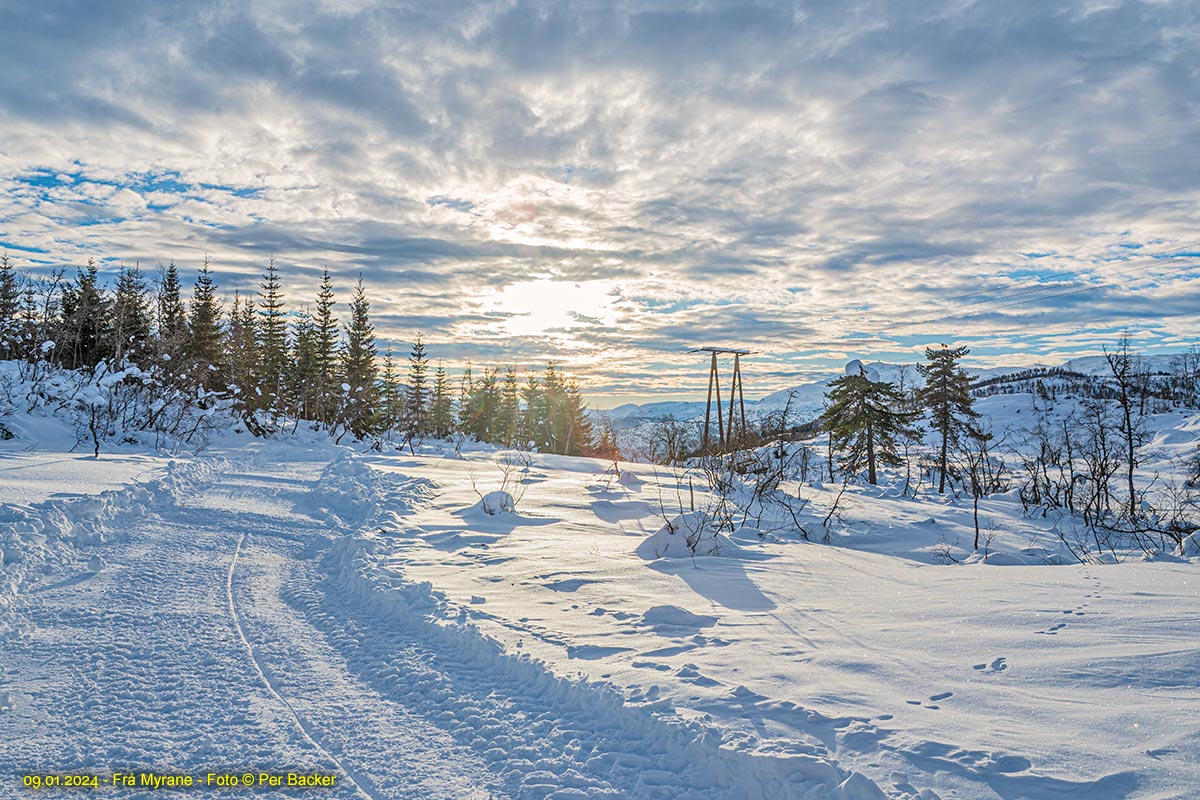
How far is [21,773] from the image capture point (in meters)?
2.89

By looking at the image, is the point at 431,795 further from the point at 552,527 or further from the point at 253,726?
the point at 552,527

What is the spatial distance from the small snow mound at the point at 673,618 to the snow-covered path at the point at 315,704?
131 centimetres

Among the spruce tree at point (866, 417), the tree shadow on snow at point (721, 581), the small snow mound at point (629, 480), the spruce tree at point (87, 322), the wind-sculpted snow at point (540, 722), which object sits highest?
the spruce tree at point (87, 322)

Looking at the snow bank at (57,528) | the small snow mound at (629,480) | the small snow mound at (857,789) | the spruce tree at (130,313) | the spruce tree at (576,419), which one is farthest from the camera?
the spruce tree at (576,419)

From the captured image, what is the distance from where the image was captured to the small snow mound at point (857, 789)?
275 centimetres

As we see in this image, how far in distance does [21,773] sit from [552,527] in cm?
684

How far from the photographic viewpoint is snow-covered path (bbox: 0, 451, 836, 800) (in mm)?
A: 3039

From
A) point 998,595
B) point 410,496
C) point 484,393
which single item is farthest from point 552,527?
point 484,393

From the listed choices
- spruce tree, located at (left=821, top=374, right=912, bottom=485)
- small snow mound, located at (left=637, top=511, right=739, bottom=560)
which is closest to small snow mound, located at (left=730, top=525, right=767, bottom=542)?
small snow mound, located at (left=637, top=511, right=739, bottom=560)

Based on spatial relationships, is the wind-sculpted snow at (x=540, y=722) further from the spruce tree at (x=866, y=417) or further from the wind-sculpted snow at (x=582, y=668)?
the spruce tree at (x=866, y=417)

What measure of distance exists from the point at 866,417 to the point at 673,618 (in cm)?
3218

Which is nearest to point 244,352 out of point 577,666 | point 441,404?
point 441,404

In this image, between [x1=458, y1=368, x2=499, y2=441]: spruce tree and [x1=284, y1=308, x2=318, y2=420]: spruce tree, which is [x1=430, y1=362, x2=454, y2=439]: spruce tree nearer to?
[x1=458, y1=368, x2=499, y2=441]: spruce tree

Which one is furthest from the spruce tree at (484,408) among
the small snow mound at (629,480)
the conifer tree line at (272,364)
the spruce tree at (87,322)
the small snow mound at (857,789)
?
the small snow mound at (857,789)
